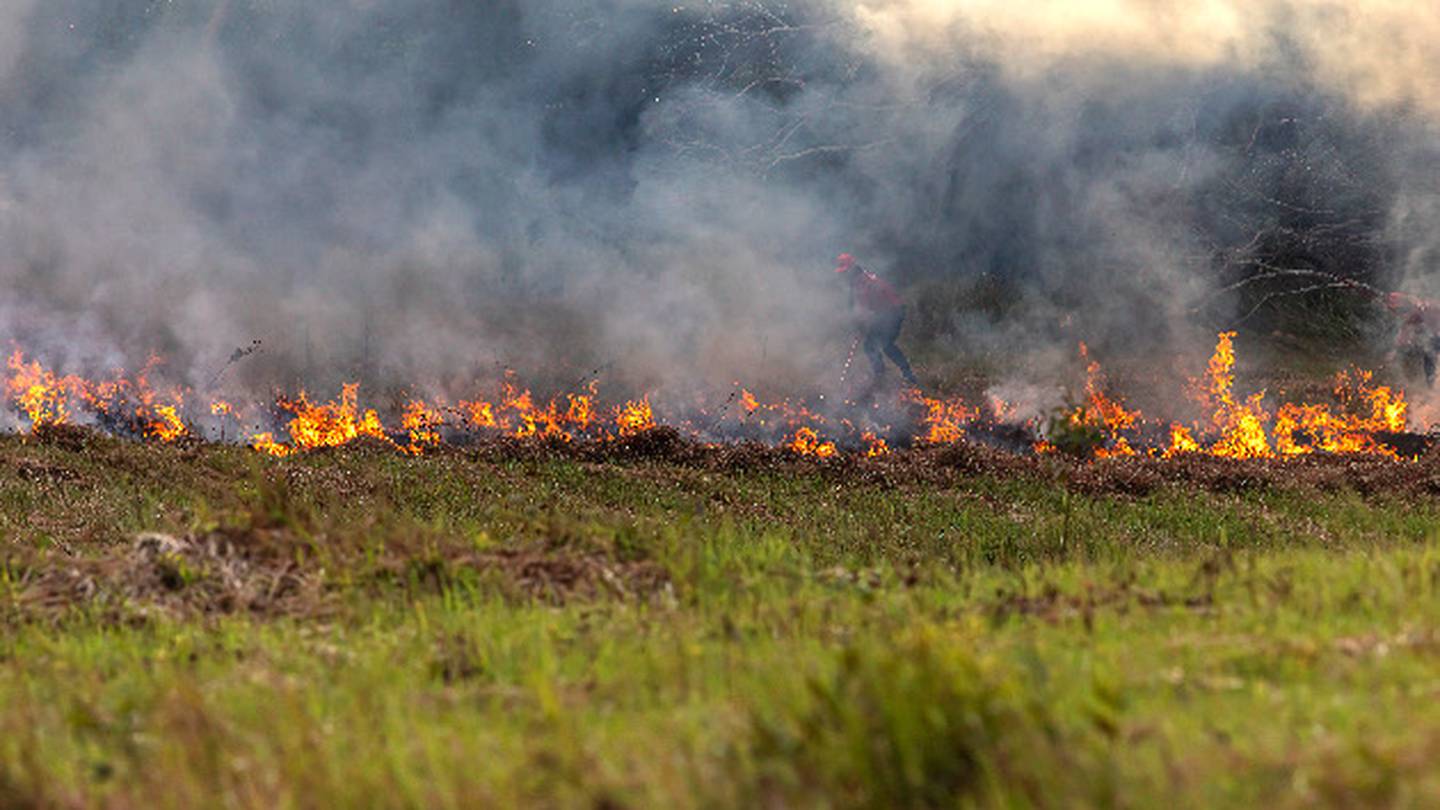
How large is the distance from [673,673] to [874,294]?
115 feet

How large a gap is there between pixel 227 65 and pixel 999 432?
30.5m

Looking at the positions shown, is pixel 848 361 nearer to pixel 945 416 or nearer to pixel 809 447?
pixel 945 416

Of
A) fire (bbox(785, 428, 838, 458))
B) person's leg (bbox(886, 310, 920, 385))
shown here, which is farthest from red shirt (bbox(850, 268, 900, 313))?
fire (bbox(785, 428, 838, 458))

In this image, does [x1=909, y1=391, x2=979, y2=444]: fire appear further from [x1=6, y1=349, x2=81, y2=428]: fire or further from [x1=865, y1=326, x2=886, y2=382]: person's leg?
[x1=6, y1=349, x2=81, y2=428]: fire

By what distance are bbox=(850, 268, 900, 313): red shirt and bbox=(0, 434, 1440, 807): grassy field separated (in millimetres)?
26681

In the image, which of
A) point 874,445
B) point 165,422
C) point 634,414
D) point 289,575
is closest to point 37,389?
point 165,422

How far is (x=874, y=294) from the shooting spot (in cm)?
4084

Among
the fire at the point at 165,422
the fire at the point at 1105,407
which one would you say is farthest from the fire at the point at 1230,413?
the fire at the point at 165,422

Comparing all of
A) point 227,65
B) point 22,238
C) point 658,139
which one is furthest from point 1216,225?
point 22,238

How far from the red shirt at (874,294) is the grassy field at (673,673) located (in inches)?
1050

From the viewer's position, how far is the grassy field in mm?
4602

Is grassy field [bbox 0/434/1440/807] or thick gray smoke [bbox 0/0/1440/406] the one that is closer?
grassy field [bbox 0/434/1440/807]

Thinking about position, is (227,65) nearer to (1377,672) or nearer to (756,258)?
(756,258)

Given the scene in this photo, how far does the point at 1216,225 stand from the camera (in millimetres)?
63875
